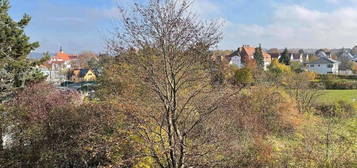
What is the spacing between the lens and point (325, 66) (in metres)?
65.2

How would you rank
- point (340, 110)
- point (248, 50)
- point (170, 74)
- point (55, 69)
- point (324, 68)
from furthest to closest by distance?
1. point (248, 50)
2. point (324, 68)
3. point (55, 69)
4. point (340, 110)
5. point (170, 74)

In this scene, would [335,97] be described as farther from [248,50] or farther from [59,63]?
[59,63]

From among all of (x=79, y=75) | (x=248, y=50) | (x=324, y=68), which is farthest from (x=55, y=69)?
(x=324, y=68)

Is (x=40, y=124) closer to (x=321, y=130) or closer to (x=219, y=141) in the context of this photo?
(x=219, y=141)

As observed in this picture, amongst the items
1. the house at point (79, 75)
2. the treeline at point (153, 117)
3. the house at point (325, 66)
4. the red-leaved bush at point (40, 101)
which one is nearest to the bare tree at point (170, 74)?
the treeline at point (153, 117)

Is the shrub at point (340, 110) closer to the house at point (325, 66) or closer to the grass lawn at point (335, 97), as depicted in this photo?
the grass lawn at point (335, 97)

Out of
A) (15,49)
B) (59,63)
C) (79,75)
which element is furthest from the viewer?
(59,63)

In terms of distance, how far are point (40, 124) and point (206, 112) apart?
20.5ft

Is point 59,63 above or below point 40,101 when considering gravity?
above

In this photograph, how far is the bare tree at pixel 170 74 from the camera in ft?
21.9

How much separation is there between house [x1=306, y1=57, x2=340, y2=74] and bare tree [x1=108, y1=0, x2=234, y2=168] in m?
64.3

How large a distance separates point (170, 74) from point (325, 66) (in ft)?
219

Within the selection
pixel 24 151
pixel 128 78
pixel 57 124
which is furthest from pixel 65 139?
pixel 128 78

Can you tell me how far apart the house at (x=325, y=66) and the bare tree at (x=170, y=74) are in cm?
6432
